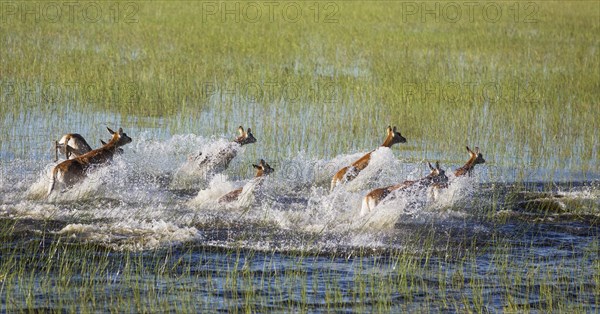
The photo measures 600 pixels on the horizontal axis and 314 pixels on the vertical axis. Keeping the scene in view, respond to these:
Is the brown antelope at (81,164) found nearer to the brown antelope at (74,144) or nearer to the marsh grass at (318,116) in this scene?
the brown antelope at (74,144)

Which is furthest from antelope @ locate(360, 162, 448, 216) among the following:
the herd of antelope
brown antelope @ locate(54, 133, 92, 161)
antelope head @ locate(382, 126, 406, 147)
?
brown antelope @ locate(54, 133, 92, 161)

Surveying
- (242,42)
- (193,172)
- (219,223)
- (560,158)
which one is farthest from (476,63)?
(219,223)

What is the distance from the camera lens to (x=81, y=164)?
1188cm

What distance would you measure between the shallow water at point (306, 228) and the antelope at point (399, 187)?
0.38 ft

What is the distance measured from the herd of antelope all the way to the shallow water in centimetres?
12

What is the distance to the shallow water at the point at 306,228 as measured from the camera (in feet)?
28.7

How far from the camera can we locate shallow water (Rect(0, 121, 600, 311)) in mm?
8742

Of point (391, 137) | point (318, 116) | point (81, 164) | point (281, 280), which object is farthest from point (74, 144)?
point (318, 116)

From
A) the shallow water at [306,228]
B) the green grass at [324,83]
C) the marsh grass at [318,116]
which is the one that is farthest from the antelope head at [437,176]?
the green grass at [324,83]

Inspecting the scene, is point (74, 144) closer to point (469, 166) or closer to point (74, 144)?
point (74, 144)

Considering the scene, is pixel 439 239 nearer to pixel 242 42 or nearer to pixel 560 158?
pixel 560 158

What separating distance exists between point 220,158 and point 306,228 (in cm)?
289

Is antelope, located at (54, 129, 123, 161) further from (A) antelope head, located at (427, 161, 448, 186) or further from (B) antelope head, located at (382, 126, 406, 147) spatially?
(A) antelope head, located at (427, 161, 448, 186)

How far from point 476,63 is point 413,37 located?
4394 millimetres
